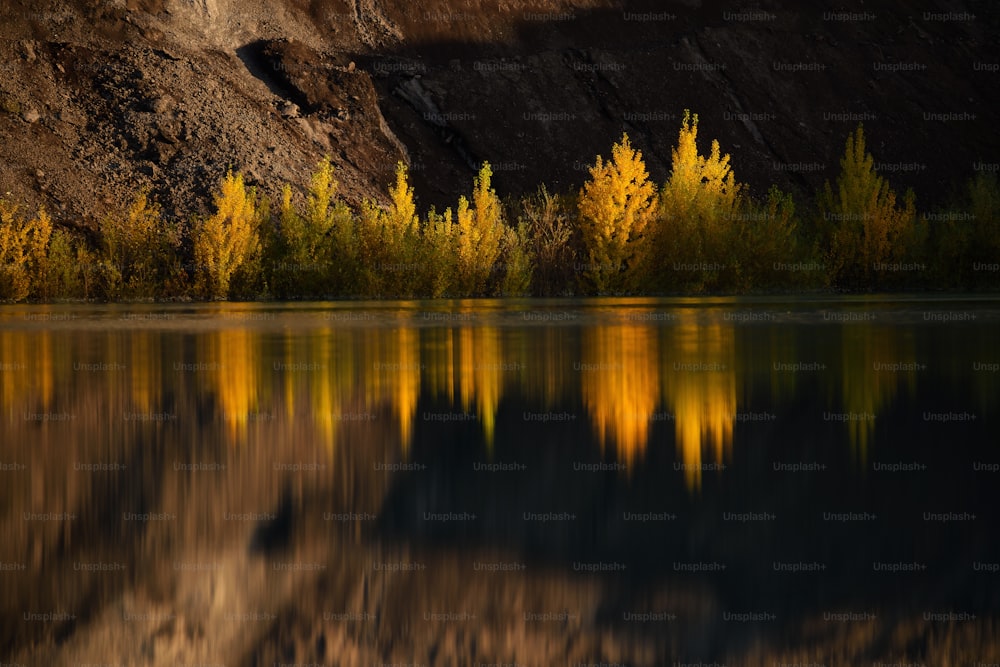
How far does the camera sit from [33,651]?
545 cm

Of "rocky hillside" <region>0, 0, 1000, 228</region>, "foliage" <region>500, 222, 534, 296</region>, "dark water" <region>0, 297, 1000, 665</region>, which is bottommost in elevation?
"dark water" <region>0, 297, 1000, 665</region>

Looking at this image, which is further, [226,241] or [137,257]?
[137,257]

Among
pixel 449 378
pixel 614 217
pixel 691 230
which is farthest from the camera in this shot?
pixel 691 230

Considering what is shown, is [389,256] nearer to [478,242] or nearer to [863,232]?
[478,242]

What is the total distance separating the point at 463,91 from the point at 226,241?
114 feet

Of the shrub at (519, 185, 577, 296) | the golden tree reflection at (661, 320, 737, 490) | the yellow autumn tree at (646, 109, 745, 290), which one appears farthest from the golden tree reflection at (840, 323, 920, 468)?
the shrub at (519, 185, 577, 296)

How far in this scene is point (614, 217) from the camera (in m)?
49.8

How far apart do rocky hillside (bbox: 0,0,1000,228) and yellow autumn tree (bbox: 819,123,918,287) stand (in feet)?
75.6

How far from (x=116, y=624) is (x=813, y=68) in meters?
98.0

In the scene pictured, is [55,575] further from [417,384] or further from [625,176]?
[625,176]

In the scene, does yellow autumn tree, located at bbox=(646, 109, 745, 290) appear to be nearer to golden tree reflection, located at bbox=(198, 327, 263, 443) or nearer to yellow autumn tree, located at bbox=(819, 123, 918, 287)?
yellow autumn tree, located at bbox=(819, 123, 918, 287)

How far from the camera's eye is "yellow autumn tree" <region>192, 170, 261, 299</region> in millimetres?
49500

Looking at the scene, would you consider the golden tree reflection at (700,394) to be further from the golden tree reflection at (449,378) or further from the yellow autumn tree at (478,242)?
the yellow autumn tree at (478,242)

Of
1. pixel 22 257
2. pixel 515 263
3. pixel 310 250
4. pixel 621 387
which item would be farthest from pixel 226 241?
pixel 621 387
